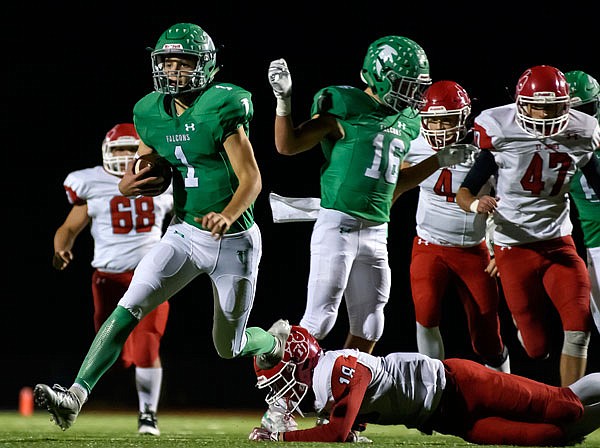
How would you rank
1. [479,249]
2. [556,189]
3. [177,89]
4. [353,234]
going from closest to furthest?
[177,89] < [353,234] < [556,189] < [479,249]

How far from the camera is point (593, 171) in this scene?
487 cm

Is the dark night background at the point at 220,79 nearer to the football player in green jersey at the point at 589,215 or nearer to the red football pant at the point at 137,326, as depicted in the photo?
the red football pant at the point at 137,326

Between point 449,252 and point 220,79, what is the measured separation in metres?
3.99

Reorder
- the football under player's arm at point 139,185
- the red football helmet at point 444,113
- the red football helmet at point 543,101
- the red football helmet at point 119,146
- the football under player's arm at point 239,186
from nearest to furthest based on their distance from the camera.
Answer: the football under player's arm at point 239,186, the football under player's arm at point 139,185, the red football helmet at point 543,101, the red football helmet at point 444,113, the red football helmet at point 119,146

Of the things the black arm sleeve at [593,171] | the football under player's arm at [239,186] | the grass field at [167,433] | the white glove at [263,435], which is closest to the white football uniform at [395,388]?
the grass field at [167,433]

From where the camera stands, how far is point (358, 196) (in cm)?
455

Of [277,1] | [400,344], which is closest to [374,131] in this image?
[400,344]

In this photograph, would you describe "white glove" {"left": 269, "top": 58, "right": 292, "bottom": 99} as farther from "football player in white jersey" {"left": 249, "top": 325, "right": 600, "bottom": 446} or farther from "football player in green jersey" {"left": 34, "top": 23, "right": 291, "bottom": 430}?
"football player in white jersey" {"left": 249, "top": 325, "right": 600, "bottom": 446}

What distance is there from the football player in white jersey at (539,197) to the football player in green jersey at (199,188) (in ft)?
4.07

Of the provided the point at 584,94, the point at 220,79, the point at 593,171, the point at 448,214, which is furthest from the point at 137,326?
the point at 220,79

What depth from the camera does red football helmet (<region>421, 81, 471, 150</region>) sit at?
5.13 m

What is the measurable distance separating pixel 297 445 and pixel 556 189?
2.00m

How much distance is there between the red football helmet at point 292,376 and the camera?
12.0 feet

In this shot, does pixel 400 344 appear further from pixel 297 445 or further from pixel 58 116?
pixel 297 445
